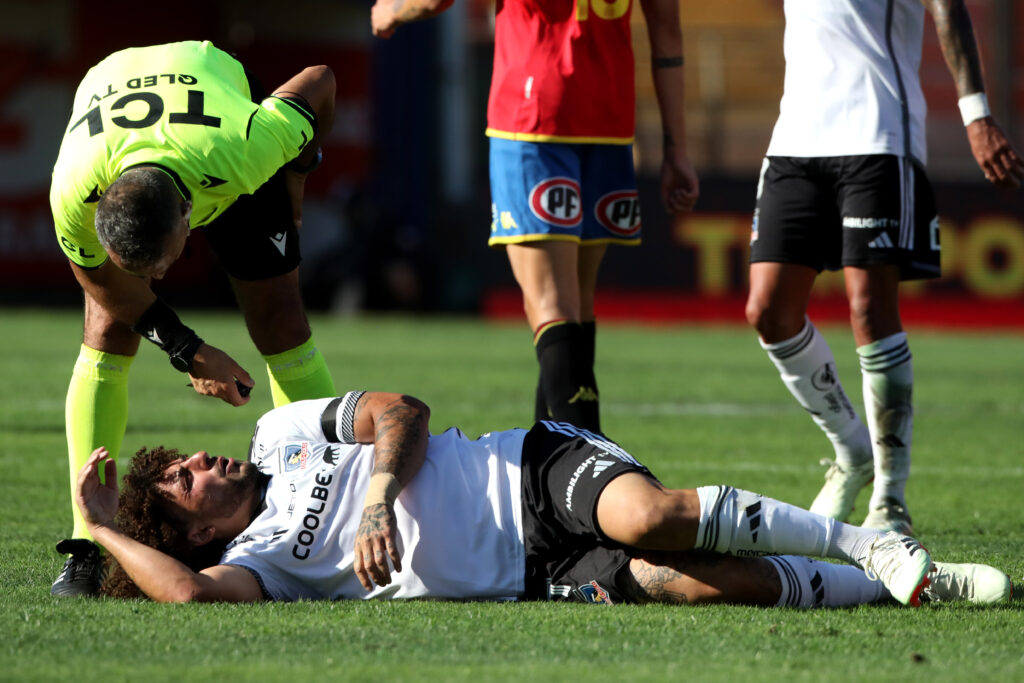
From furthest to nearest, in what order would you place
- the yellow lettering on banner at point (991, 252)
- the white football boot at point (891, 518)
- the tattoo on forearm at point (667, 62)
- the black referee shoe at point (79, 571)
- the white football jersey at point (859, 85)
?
the yellow lettering on banner at point (991, 252) < the tattoo on forearm at point (667, 62) < the white football jersey at point (859, 85) < the white football boot at point (891, 518) < the black referee shoe at point (79, 571)

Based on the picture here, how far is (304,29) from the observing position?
905 inches

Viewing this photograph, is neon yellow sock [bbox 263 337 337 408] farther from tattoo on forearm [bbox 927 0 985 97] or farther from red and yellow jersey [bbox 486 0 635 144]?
tattoo on forearm [bbox 927 0 985 97]

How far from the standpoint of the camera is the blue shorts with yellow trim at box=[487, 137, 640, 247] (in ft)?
17.2

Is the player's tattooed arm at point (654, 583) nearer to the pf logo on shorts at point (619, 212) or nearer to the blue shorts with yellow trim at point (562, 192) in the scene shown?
the blue shorts with yellow trim at point (562, 192)

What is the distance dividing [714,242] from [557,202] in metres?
11.1

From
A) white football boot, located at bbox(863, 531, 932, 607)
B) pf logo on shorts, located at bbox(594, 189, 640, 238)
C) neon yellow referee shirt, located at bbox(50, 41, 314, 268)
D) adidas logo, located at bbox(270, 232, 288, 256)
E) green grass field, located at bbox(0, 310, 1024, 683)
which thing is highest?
neon yellow referee shirt, located at bbox(50, 41, 314, 268)

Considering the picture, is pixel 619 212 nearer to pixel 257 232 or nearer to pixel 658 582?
pixel 257 232

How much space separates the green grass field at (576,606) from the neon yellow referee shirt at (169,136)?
1.13m

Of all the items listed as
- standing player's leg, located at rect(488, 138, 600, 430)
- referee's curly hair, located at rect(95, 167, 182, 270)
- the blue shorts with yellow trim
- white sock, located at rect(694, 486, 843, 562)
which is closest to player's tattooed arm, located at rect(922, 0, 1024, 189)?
the blue shorts with yellow trim

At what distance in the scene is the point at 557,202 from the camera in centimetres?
525

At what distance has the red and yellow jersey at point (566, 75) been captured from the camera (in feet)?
17.4

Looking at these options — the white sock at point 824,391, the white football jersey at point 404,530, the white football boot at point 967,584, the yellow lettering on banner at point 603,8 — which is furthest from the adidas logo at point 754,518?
the yellow lettering on banner at point 603,8

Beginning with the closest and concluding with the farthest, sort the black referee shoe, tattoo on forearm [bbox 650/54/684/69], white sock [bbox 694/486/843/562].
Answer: white sock [bbox 694/486/843/562] → the black referee shoe → tattoo on forearm [bbox 650/54/684/69]

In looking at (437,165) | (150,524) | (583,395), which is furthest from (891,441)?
(437,165)
